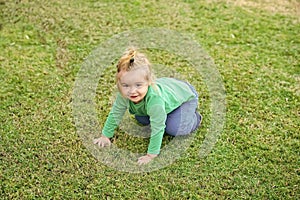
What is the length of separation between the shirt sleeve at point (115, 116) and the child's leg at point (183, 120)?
320 millimetres

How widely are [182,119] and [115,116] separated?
44 cm

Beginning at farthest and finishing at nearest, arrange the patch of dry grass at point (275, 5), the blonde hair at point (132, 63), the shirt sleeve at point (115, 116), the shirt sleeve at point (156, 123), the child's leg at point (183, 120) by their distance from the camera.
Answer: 1. the patch of dry grass at point (275, 5)
2. the child's leg at point (183, 120)
3. the shirt sleeve at point (115, 116)
4. the shirt sleeve at point (156, 123)
5. the blonde hair at point (132, 63)

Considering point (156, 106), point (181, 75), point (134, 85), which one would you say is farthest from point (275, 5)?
point (134, 85)

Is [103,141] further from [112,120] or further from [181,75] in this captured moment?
[181,75]

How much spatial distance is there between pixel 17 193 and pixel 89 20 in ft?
6.70

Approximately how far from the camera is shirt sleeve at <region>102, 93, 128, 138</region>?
8.88 feet

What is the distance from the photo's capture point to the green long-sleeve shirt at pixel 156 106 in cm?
259

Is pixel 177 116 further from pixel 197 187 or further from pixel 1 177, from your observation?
pixel 1 177

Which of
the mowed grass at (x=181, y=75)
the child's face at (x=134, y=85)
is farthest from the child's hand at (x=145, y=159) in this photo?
the child's face at (x=134, y=85)

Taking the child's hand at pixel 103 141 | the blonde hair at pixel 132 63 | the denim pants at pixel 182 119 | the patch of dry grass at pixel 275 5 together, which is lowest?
the child's hand at pixel 103 141

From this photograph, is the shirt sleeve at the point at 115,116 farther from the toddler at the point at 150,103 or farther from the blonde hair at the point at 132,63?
the blonde hair at the point at 132,63

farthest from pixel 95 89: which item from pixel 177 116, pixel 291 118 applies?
pixel 291 118

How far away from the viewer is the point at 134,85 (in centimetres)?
246

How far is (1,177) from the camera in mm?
2617
